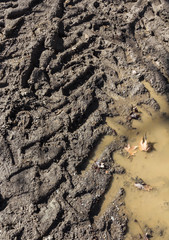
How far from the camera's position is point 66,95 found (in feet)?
10.5

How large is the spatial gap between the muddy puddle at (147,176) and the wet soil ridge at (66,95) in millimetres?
108

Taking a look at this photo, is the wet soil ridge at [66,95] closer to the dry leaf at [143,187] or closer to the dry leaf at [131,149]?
the dry leaf at [131,149]

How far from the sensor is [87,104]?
310 cm

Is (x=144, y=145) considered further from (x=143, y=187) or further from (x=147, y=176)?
(x=143, y=187)

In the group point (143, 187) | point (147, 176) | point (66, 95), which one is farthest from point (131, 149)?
point (66, 95)

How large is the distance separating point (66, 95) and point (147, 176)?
58.0 inches

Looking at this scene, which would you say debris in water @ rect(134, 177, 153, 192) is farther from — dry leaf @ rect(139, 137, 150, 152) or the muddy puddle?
dry leaf @ rect(139, 137, 150, 152)

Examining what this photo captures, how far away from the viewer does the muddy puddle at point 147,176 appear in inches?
97.8

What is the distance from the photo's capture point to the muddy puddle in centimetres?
248

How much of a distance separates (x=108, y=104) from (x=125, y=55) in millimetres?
945

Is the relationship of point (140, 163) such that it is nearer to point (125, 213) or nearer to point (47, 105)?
point (125, 213)

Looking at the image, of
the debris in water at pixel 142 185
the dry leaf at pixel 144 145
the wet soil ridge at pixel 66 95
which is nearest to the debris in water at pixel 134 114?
the wet soil ridge at pixel 66 95

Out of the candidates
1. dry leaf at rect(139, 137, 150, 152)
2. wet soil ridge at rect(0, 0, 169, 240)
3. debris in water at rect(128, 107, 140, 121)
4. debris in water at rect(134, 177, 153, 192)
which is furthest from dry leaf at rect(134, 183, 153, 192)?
debris in water at rect(128, 107, 140, 121)

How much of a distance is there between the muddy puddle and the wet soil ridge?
0.35ft
